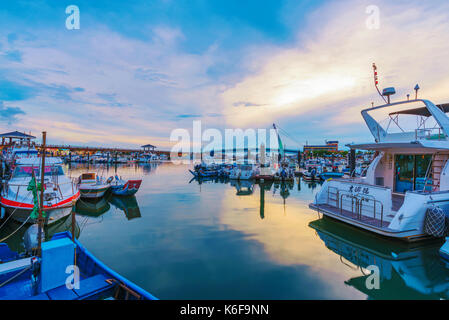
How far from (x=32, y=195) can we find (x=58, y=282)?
11.3 meters

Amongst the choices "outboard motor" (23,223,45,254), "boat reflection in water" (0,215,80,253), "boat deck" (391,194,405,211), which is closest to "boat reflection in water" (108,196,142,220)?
"boat reflection in water" (0,215,80,253)

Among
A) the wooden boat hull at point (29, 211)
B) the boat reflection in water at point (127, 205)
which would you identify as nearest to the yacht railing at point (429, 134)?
the boat reflection in water at point (127, 205)

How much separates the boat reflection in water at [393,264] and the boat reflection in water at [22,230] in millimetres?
12652

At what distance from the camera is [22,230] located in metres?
11.9

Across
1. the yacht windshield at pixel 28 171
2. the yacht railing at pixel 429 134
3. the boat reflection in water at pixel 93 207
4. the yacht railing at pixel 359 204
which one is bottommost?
the boat reflection in water at pixel 93 207

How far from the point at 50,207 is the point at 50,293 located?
924 cm

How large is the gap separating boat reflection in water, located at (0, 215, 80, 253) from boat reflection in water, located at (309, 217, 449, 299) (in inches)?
498

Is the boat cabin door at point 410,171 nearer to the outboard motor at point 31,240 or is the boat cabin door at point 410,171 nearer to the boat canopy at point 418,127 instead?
the boat canopy at point 418,127

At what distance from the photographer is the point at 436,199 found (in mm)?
8812

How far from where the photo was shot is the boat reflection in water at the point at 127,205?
15.8m
